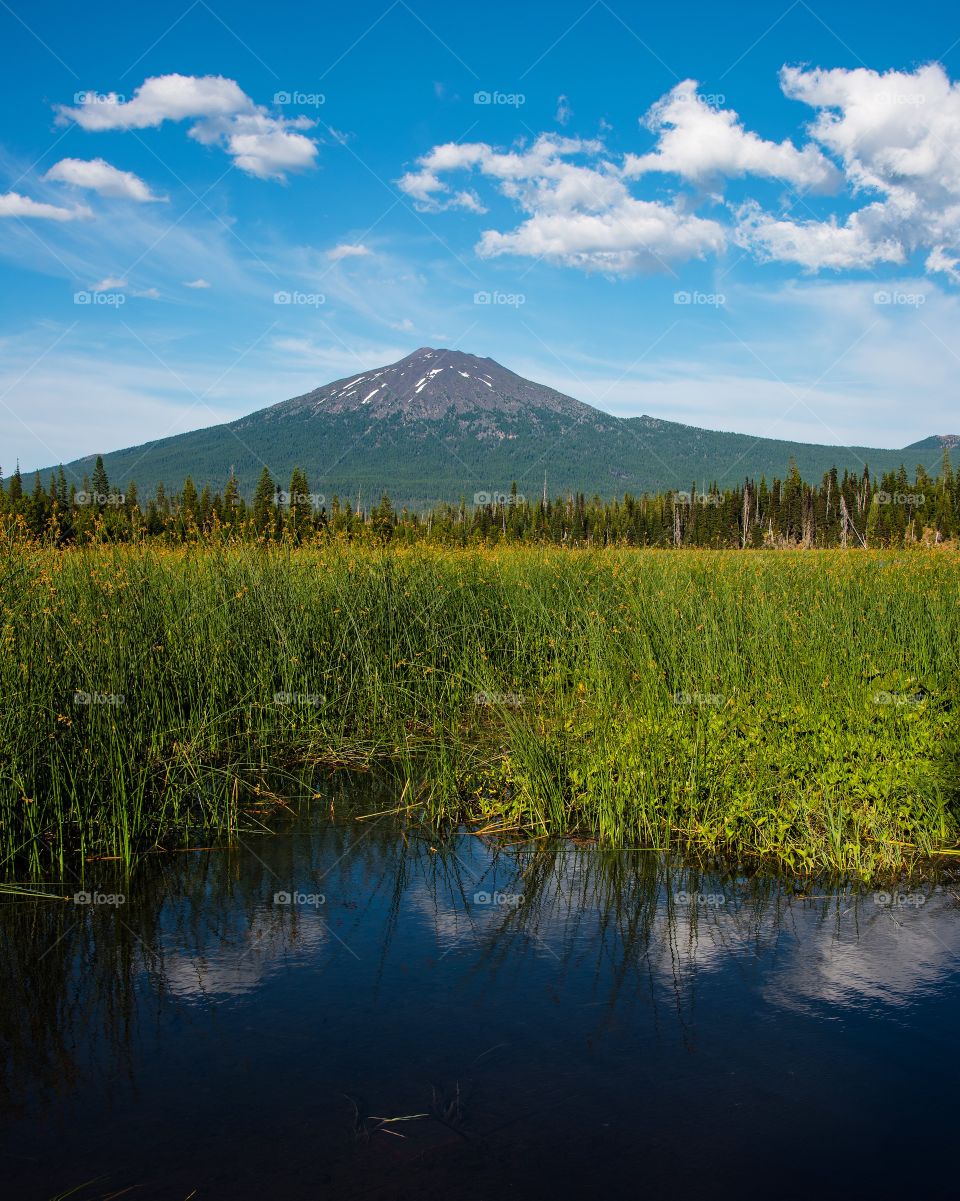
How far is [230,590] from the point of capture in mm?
9250

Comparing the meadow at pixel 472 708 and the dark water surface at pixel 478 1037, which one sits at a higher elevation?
the meadow at pixel 472 708

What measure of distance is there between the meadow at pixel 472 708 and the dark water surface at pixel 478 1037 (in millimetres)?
616

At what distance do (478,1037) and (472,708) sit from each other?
5091mm

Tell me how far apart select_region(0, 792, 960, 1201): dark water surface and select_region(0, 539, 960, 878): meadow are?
24.2 inches

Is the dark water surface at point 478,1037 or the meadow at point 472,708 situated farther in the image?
the meadow at point 472,708

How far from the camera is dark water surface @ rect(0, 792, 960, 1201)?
3.18 metres

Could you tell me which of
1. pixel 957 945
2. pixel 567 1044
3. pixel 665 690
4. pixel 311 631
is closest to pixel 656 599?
pixel 665 690

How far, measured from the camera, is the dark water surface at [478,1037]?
10.4 feet

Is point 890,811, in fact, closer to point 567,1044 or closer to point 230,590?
point 567,1044

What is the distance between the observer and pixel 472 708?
29.3ft

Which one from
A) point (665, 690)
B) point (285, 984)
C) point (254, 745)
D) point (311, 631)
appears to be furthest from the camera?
point (311, 631)

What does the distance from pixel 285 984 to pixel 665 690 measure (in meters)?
3.83

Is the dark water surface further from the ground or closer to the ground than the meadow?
closer to the ground

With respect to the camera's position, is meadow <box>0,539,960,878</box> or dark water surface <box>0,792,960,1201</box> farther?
meadow <box>0,539,960,878</box>
